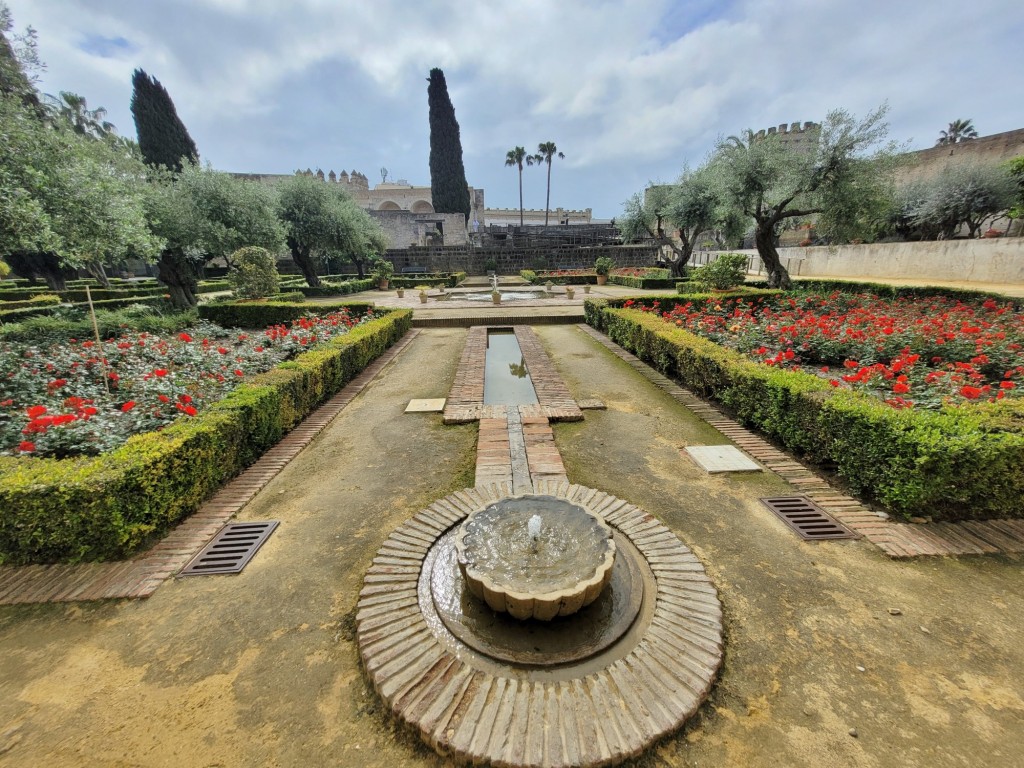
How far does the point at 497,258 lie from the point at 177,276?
23824 mm

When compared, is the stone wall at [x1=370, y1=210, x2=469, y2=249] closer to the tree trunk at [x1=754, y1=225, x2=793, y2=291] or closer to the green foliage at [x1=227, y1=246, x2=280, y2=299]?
the green foliage at [x1=227, y1=246, x2=280, y2=299]

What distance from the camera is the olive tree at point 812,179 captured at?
12562 mm

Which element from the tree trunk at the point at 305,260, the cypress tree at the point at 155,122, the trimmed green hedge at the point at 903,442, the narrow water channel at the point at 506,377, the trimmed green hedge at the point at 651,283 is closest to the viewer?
the trimmed green hedge at the point at 903,442

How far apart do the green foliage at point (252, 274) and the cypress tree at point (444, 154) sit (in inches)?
1174

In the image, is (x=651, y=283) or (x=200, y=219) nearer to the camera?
(x=200, y=219)

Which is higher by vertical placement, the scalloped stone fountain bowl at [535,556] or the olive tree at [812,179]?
the olive tree at [812,179]

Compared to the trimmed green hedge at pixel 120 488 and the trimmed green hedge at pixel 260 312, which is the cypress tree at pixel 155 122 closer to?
the trimmed green hedge at pixel 260 312

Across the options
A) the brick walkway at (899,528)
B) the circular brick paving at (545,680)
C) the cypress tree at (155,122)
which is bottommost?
the circular brick paving at (545,680)

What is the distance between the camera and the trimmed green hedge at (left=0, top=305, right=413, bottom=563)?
2701 millimetres

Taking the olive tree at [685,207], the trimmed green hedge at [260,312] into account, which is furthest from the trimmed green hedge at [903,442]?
the olive tree at [685,207]

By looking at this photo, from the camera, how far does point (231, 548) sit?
3.00 metres

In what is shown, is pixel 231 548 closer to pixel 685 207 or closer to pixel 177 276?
pixel 177 276

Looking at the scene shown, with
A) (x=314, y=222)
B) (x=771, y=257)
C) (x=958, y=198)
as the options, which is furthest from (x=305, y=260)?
(x=958, y=198)

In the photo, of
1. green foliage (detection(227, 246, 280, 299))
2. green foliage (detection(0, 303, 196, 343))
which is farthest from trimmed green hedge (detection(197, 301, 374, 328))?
green foliage (detection(227, 246, 280, 299))
